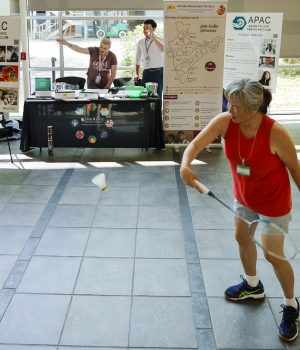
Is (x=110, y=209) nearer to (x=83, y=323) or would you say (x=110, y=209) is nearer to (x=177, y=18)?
(x=83, y=323)

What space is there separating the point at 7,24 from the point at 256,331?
454 centimetres

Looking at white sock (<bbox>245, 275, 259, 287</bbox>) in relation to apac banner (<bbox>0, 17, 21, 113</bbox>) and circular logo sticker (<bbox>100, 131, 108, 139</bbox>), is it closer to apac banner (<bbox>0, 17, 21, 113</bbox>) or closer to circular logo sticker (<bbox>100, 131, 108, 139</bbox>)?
circular logo sticker (<bbox>100, 131, 108, 139</bbox>)

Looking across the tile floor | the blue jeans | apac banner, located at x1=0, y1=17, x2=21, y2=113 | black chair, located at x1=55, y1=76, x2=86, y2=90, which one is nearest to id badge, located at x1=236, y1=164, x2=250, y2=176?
the tile floor

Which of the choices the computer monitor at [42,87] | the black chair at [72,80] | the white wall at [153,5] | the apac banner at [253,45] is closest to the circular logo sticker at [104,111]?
the computer monitor at [42,87]

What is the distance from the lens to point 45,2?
757cm

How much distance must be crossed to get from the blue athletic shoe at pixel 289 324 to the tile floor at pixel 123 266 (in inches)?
1.8

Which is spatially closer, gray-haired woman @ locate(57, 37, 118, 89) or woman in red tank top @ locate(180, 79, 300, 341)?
woman in red tank top @ locate(180, 79, 300, 341)

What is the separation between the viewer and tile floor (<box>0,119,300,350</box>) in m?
2.81

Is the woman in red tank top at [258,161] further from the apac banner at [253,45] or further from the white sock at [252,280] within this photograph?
the apac banner at [253,45]

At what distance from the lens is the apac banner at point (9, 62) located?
566cm

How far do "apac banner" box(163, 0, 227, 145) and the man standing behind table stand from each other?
100 cm

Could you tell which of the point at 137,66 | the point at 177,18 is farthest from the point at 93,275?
the point at 137,66

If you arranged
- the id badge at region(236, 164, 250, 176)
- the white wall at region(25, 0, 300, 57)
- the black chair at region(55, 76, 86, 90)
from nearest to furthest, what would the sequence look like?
the id badge at region(236, 164, 250, 176) < the black chair at region(55, 76, 86, 90) < the white wall at region(25, 0, 300, 57)

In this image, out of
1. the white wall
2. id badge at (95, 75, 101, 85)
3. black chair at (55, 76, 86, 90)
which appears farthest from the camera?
the white wall
